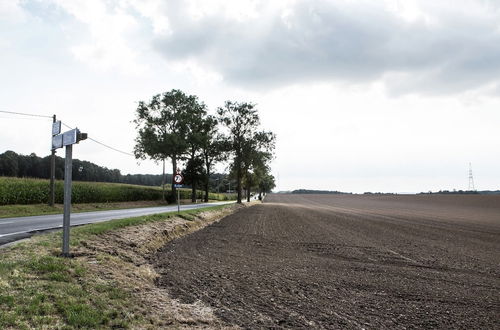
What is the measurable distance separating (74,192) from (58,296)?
1420 inches

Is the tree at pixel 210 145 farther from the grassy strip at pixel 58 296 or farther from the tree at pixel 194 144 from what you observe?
the grassy strip at pixel 58 296

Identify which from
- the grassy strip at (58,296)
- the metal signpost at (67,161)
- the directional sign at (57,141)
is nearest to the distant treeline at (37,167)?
the directional sign at (57,141)

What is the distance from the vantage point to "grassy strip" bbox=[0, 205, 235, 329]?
16.8 ft

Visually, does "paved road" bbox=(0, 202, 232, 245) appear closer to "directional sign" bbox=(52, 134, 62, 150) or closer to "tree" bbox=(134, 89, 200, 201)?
"directional sign" bbox=(52, 134, 62, 150)

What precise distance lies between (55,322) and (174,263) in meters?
5.45

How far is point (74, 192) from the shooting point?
3853cm

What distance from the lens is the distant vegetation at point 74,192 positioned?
29938 mm

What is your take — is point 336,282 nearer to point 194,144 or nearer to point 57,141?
point 57,141

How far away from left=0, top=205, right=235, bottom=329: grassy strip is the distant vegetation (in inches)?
997

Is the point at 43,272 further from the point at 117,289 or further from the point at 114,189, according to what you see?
the point at 114,189

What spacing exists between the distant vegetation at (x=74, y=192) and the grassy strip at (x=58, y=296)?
25336 millimetres

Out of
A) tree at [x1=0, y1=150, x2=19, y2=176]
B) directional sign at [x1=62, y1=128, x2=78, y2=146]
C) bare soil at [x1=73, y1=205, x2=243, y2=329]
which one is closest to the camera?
bare soil at [x1=73, y1=205, x2=243, y2=329]

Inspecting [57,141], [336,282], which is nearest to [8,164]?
[57,141]

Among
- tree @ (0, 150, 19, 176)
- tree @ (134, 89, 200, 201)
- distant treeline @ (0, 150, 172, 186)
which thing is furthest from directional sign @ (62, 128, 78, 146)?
tree @ (0, 150, 19, 176)
